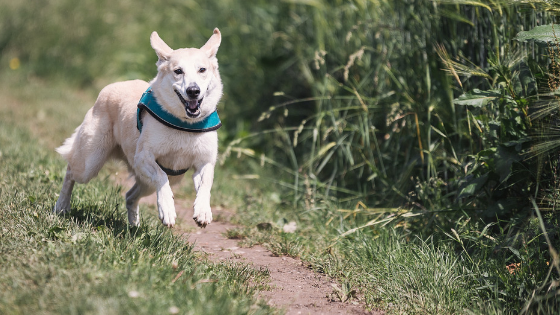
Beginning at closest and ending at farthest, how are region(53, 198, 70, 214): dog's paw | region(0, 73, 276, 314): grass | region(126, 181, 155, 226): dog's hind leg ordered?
region(0, 73, 276, 314): grass → region(53, 198, 70, 214): dog's paw → region(126, 181, 155, 226): dog's hind leg

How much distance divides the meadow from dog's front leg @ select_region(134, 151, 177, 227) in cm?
23

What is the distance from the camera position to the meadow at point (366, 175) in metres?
3.18

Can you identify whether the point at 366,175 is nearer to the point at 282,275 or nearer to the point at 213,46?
the point at 282,275

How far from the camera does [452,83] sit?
4.80 meters

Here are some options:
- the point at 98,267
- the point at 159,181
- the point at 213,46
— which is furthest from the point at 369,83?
the point at 98,267

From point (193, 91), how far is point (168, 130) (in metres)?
0.34

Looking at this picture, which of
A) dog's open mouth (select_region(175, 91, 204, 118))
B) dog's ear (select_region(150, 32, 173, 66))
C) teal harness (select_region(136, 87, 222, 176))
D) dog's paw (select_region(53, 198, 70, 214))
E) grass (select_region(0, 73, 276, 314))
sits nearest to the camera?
grass (select_region(0, 73, 276, 314))

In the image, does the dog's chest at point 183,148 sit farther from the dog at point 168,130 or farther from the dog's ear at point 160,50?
the dog's ear at point 160,50

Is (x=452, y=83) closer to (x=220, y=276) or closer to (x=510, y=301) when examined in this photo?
(x=510, y=301)

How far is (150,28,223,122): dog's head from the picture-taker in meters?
3.44

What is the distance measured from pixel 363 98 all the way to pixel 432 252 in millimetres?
1960

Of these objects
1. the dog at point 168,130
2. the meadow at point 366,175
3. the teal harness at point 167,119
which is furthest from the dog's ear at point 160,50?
the meadow at point 366,175

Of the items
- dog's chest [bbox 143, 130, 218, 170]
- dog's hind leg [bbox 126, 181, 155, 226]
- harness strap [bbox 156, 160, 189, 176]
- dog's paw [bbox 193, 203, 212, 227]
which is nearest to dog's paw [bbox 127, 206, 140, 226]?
dog's hind leg [bbox 126, 181, 155, 226]

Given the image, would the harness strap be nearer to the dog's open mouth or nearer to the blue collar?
the blue collar
